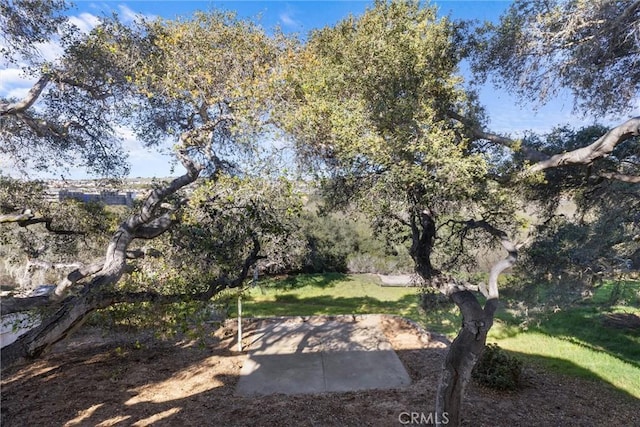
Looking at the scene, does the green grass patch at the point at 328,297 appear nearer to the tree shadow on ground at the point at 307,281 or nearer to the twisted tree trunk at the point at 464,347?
the tree shadow on ground at the point at 307,281

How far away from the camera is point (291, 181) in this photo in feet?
16.2

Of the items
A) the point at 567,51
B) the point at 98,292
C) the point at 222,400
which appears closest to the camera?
the point at 98,292

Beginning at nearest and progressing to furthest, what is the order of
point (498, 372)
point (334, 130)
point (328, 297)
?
point (334, 130) → point (498, 372) → point (328, 297)

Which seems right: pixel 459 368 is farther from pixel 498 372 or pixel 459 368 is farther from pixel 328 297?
pixel 328 297

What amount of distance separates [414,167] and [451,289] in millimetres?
2180

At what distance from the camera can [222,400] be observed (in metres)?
5.92

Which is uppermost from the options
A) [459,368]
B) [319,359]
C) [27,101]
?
[27,101]

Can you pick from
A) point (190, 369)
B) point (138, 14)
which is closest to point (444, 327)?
point (190, 369)

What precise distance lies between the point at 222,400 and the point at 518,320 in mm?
9518

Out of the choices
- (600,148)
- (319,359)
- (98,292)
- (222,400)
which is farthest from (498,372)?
(98,292)

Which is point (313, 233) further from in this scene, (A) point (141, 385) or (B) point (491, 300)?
(B) point (491, 300)

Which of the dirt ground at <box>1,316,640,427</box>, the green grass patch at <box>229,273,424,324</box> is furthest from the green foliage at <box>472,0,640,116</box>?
the green grass patch at <box>229,273,424,324</box>

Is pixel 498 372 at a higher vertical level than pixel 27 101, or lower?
lower

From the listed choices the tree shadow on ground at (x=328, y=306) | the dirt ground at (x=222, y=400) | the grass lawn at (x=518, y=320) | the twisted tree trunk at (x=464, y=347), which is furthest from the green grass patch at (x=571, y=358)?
the twisted tree trunk at (x=464, y=347)
